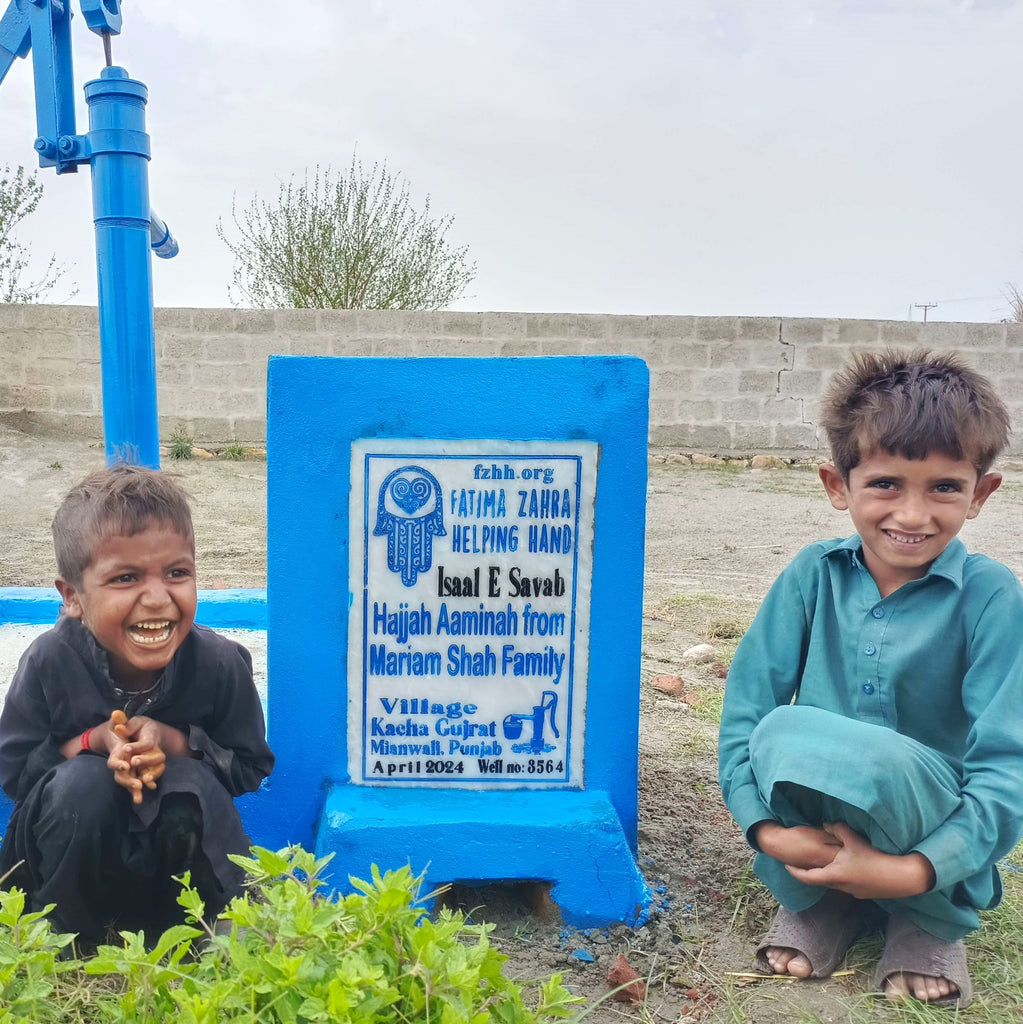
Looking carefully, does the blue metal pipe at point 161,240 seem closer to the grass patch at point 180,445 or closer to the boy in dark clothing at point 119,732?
the boy in dark clothing at point 119,732

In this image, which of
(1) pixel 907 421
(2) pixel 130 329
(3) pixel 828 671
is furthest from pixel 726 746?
(2) pixel 130 329

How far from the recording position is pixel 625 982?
1.80m

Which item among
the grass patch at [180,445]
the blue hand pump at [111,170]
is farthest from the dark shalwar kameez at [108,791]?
the grass patch at [180,445]

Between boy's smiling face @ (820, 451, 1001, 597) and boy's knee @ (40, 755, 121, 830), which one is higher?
boy's smiling face @ (820, 451, 1001, 597)

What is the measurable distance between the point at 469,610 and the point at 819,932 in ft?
2.90

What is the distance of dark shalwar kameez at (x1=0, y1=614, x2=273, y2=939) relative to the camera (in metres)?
1.77

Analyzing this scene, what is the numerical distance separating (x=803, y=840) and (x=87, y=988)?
3.99ft

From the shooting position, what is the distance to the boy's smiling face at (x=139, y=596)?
1.77 metres

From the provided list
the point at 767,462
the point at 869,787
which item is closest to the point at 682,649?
the point at 869,787

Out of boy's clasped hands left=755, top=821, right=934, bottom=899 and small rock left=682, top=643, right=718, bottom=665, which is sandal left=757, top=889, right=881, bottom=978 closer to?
boy's clasped hands left=755, top=821, right=934, bottom=899

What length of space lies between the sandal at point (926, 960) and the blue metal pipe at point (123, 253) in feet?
7.48

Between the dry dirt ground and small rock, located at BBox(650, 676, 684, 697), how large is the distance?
0.07ft

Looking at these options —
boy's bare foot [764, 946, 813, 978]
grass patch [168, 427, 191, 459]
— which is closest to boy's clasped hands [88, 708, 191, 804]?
boy's bare foot [764, 946, 813, 978]

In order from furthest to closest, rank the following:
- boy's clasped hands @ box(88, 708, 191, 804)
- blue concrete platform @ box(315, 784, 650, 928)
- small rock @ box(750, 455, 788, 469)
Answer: small rock @ box(750, 455, 788, 469)
blue concrete platform @ box(315, 784, 650, 928)
boy's clasped hands @ box(88, 708, 191, 804)
